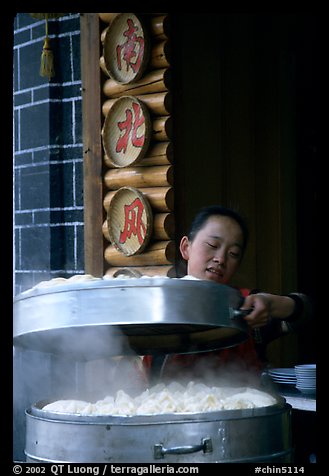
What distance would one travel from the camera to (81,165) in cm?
509

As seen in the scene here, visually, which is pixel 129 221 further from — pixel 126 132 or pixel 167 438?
pixel 167 438

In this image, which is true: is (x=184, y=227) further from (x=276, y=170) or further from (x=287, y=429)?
(x=287, y=429)

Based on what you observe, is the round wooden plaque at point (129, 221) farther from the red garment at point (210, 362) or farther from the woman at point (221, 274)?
the red garment at point (210, 362)

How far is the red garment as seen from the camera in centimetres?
381

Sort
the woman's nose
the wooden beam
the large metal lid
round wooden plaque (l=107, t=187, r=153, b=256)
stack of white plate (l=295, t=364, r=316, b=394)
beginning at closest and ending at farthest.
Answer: the large metal lid < the woman's nose < stack of white plate (l=295, t=364, r=316, b=394) < round wooden plaque (l=107, t=187, r=153, b=256) < the wooden beam

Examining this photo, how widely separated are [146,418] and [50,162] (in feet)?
9.45

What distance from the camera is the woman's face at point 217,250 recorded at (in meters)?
3.67

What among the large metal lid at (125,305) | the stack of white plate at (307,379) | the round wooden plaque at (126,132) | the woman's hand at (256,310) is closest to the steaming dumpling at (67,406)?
the large metal lid at (125,305)

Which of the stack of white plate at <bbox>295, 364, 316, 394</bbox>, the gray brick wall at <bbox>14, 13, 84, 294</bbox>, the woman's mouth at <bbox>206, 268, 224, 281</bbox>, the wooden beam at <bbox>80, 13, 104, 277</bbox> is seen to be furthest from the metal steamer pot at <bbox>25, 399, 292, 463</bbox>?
the gray brick wall at <bbox>14, 13, 84, 294</bbox>

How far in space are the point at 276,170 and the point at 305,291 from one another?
1120 millimetres

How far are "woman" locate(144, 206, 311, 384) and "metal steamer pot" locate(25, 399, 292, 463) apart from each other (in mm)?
788

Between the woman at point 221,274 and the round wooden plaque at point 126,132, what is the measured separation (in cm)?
96

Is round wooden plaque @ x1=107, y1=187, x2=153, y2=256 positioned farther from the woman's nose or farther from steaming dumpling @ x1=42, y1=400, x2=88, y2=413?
steaming dumpling @ x1=42, y1=400, x2=88, y2=413
